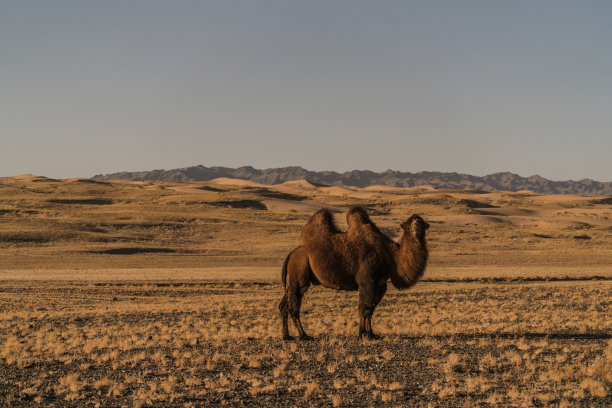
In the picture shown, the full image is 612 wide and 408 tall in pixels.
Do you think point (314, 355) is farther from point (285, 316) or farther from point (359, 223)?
point (359, 223)

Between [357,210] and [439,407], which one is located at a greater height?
[357,210]

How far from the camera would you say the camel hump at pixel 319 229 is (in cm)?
1239

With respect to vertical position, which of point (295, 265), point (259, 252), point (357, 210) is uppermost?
point (357, 210)

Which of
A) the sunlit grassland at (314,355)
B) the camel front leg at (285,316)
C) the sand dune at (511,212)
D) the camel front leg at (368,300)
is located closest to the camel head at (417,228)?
the camel front leg at (368,300)

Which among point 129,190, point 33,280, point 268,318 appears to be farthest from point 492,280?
point 129,190

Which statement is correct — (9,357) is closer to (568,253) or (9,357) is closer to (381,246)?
(381,246)

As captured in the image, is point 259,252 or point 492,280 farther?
point 259,252

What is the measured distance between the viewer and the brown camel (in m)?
11.7

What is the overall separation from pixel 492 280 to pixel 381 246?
69.2 feet

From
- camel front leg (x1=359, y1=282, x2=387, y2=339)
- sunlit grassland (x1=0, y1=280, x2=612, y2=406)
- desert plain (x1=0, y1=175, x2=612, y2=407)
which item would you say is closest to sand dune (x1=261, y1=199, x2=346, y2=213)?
desert plain (x1=0, y1=175, x2=612, y2=407)

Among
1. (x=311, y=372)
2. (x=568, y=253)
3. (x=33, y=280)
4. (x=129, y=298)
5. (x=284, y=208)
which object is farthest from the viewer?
(x=284, y=208)

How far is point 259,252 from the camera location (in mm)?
50969

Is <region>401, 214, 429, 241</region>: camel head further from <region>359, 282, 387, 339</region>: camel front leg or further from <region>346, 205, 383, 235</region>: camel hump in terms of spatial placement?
<region>359, 282, 387, 339</region>: camel front leg

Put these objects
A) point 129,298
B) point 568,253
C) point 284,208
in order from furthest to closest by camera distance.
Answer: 1. point 284,208
2. point 568,253
3. point 129,298
